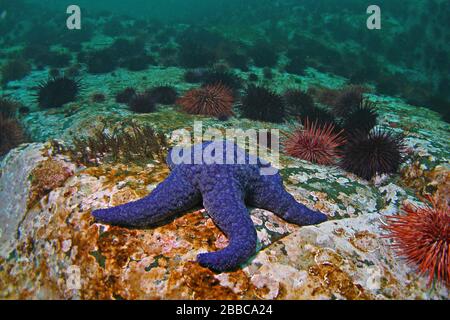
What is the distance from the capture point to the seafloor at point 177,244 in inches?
125

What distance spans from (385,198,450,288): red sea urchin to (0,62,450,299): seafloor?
142 mm

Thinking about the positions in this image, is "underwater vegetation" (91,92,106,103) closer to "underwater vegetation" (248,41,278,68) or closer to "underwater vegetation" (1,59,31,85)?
"underwater vegetation" (1,59,31,85)

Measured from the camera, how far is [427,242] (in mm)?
3486

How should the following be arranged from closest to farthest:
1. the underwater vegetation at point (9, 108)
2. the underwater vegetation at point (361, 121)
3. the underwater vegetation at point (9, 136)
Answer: the underwater vegetation at point (9, 136) → the underwater vegetation at point (361, 121) → the underwater vegetation at point (9, 108)

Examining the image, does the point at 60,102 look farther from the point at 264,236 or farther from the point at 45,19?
the point at 45,19

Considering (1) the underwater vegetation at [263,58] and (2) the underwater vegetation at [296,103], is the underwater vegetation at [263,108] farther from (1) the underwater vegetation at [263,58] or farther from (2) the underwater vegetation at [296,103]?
(1) the underwater vegetation at [263,58]

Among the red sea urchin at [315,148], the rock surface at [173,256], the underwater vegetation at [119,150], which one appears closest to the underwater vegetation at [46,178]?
the rock surface at [173,256]

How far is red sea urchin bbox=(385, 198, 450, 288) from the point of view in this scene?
337 centimetres

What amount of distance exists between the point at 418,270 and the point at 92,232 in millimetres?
4001

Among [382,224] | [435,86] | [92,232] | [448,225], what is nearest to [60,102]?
[92,232]

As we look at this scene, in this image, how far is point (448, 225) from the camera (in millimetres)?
3338

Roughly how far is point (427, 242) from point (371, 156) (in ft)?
9.91

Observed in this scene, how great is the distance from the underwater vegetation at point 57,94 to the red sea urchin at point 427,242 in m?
11.2
